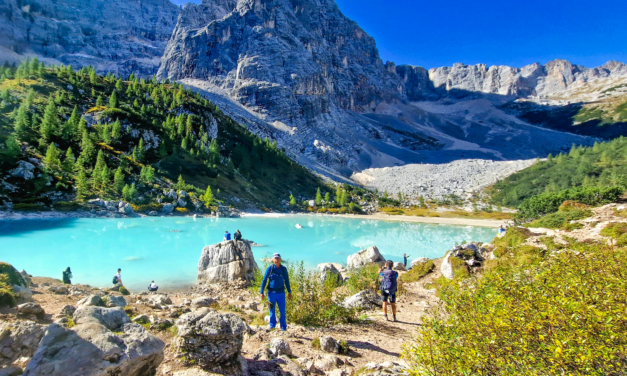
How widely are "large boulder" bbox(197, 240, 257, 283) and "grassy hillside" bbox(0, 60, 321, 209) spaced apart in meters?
38.0

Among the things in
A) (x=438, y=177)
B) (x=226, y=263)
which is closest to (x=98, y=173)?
(x=226, y=263)

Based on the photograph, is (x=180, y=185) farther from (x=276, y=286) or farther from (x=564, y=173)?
(x=564, y=173)

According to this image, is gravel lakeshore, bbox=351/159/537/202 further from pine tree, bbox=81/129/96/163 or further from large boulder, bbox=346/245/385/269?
pine tree, bbox=81/129/96/163

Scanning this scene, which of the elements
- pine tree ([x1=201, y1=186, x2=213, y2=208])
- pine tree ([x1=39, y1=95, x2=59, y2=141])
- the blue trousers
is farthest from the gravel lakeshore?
the blue trousers

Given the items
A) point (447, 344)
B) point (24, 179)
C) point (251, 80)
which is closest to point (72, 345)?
point (447, 344)

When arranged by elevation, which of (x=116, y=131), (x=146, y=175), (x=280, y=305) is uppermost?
(x=116, y=131)

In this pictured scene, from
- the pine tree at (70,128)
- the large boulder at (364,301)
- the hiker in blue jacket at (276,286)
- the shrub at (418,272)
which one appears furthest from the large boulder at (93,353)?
the pine tree at (70,128)

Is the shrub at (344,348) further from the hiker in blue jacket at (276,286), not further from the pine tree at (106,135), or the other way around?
the pine tree at (106,135)

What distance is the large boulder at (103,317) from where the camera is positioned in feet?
16.6

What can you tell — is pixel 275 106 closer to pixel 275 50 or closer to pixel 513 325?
pixel 275 50

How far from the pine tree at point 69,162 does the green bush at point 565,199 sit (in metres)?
60.2

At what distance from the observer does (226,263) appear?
1480 cm

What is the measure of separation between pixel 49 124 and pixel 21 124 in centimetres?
394

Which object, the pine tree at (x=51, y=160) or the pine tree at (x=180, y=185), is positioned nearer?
the pine tree at (x=51, y=160)
